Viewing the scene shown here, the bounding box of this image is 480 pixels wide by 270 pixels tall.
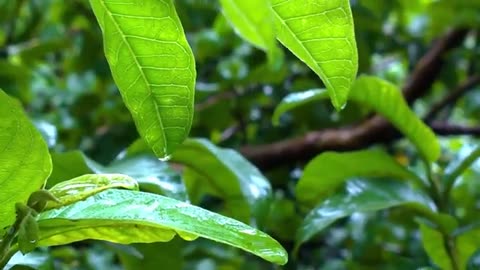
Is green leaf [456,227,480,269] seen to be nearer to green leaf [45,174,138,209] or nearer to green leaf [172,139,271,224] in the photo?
green leaf [172,139,271,224]

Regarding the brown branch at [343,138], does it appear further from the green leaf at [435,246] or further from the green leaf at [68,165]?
the green leaf at [68,165]

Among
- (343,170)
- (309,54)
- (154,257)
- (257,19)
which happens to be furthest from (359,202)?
(257,19)

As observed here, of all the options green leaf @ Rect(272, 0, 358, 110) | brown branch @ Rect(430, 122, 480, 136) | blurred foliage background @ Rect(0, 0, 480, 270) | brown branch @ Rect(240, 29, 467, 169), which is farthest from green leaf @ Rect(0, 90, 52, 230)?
brown branch @ Rect(430, 122, 480, 136)

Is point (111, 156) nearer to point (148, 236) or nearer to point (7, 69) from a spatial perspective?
point (7, 69)

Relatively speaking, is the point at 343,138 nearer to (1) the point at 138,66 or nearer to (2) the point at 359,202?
(2) the point at 359,202

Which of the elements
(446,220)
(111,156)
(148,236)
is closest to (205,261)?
(111,156)

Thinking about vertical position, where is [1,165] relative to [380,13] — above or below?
above

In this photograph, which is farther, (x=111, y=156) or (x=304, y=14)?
(x=111, y=156)
